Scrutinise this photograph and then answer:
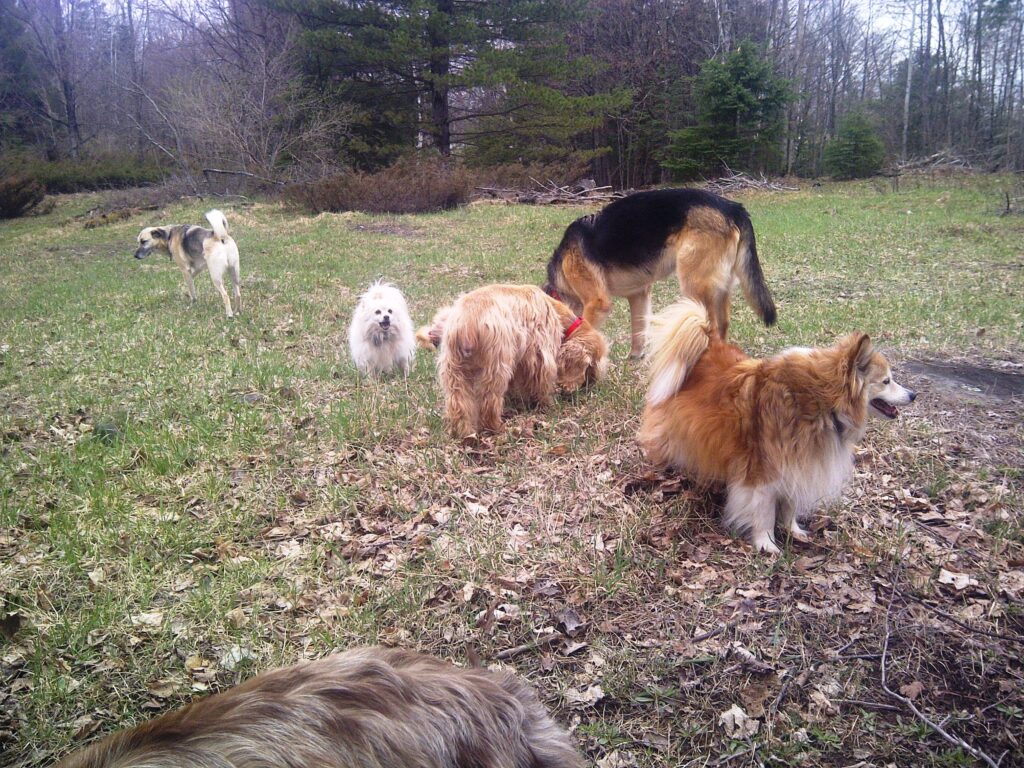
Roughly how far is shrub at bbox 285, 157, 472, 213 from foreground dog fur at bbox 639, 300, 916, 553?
58.0 ft

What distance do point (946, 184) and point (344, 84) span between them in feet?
72.5

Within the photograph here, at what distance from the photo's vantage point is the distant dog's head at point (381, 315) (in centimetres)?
618

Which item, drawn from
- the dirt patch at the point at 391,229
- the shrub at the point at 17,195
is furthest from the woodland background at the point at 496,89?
the dirt patch at the point at 391,229

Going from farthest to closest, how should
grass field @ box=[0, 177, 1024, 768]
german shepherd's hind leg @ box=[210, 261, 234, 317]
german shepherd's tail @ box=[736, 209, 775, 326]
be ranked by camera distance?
german shepherd's hind leg @ box=[210, 261, 234, 317], german shepherd's tail @ box=[736, 209, 775, 326], grass field @ box=[0, 177, 1024, 768]

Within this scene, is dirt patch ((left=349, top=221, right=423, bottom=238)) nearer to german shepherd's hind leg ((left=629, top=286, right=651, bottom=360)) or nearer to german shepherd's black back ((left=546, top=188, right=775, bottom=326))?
german shepherd's hind leg ((left=629, top=286, right=651, bottom=360))

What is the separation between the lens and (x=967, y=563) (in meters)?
3.27

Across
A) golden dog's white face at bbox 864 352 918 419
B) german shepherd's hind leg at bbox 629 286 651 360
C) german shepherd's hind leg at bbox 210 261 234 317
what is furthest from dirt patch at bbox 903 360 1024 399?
german shepherd's hind leg at bbox 210 261 234 317

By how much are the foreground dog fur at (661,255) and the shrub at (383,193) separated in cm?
1432

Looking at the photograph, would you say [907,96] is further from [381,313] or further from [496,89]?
[381,313]

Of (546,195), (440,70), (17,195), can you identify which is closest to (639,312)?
(546,195)

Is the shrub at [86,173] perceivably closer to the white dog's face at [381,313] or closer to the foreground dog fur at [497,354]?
the white dog's face at [381,313]

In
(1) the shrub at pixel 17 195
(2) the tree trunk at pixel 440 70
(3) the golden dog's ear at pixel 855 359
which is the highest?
(2) the tree trunk at pixel 440 70

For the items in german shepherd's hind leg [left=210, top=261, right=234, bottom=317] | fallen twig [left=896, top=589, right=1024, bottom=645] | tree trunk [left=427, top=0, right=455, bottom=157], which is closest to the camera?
fallen twig [left=896, top=589, right=1024, bottom=645]

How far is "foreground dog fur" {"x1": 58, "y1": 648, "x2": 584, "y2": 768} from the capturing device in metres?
1.25
